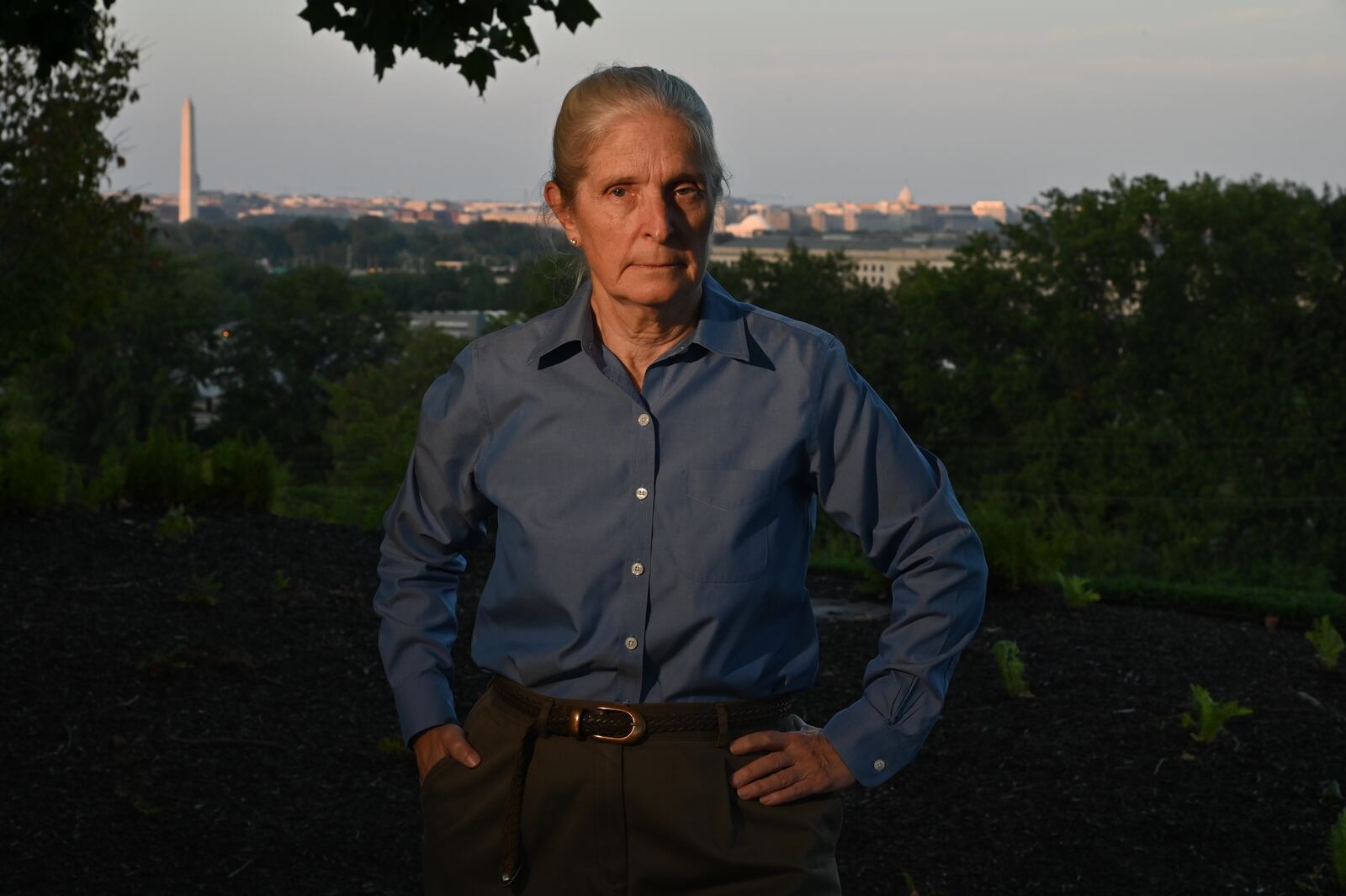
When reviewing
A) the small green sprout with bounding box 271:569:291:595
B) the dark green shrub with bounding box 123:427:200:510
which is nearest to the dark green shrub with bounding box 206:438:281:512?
the dark green shrub with bounding box 123:427:200:510

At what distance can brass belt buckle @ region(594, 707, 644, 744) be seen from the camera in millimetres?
2658

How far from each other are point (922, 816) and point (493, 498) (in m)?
3.47

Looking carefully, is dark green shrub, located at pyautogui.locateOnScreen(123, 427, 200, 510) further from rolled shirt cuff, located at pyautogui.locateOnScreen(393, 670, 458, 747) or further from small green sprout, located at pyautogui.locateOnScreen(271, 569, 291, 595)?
rolled shirt cuff, located at pyautogui.locateOnScreen(393, 670, 458, 747)

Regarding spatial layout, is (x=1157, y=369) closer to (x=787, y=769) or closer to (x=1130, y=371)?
(x=1130, y=371)

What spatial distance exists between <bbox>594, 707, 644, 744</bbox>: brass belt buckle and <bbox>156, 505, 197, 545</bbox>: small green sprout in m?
7.32

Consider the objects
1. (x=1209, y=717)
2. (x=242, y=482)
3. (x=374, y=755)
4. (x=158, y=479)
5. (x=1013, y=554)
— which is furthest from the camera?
(x=242, y=482)

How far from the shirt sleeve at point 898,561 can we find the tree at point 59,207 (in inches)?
354

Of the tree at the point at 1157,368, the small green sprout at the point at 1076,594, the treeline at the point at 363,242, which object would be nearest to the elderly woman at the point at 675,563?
the small green sprout at the point at 1076,594

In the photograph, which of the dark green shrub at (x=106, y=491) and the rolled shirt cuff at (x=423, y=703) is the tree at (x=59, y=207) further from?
the rolled shirt cuff at (x=423, y=703)

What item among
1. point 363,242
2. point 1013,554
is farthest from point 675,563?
point 363,242

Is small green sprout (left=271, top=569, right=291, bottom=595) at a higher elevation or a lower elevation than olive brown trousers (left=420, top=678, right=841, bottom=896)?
lower

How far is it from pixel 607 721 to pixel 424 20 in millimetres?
3372

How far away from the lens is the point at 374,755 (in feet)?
20.5

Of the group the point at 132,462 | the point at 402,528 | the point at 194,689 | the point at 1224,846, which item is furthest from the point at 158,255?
the point at 402,528
